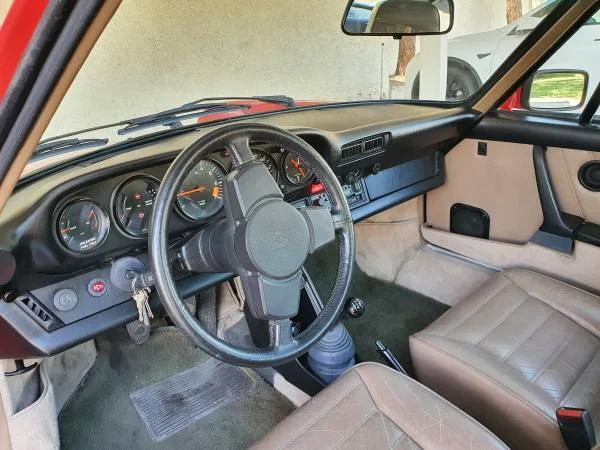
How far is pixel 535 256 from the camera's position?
6.42 ft

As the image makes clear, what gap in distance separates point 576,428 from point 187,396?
1441mm

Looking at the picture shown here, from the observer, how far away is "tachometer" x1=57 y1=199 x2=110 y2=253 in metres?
1.21

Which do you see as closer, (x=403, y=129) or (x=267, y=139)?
(x=267, y=139)

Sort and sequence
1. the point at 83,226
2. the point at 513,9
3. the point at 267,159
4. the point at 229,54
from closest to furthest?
the point at 83,226 → the point at 267,159 → the point at 229,54 → the point at 513,9

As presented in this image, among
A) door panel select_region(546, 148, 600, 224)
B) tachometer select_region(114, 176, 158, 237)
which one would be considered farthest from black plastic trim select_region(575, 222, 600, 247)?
tachometer select_region(114, 176, 158, 237)

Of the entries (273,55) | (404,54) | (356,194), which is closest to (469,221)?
(356,194)

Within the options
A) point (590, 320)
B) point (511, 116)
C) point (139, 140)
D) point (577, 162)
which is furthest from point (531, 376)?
point (139, 140)

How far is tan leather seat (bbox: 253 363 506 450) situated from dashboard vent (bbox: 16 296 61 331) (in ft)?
1.93

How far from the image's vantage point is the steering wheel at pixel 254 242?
1.00 meters

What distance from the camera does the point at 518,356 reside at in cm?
145

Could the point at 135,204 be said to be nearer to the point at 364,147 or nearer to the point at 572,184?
the point at 364,147

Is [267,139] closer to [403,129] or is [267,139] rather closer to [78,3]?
[78,3]

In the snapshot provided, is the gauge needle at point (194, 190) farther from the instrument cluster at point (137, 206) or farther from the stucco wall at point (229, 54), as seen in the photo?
the stucco wall at point (229, 54)

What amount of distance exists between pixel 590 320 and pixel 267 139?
1.18 meters
